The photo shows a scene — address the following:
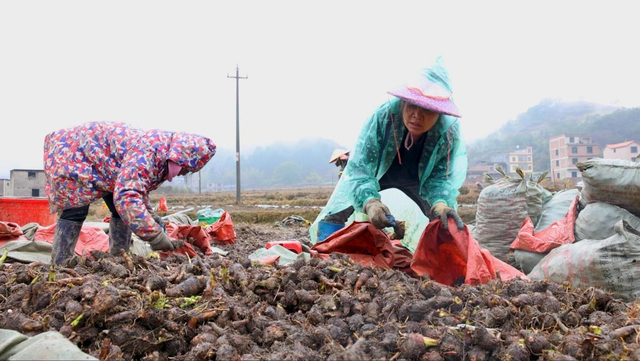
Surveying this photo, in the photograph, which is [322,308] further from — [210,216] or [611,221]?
[210,216]

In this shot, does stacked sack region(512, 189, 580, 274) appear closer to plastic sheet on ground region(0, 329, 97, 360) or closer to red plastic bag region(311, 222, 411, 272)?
red plastic bag region(311, 222, 411, 272)

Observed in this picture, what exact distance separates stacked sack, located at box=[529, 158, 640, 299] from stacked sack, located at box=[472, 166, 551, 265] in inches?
19.8

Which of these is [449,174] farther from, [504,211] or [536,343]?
[536,343]

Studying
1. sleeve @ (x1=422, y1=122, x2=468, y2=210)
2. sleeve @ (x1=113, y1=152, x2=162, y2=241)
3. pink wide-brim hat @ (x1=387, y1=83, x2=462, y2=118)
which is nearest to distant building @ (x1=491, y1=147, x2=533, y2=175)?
sleeve @ (x1=422, y1=122, x2=468, y2=210)

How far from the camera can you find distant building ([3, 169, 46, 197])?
1558 centimetres

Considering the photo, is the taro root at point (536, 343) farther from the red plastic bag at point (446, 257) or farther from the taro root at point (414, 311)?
the red plastic bag at point (446, 257)

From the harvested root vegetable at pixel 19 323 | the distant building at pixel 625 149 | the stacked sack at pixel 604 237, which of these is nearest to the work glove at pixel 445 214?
the stacked sack at pixel 604 237

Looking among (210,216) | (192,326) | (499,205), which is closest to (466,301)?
(192,326)

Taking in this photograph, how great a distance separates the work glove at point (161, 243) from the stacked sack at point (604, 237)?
255 cm

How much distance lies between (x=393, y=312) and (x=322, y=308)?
307 mm

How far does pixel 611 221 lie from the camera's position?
3336mm

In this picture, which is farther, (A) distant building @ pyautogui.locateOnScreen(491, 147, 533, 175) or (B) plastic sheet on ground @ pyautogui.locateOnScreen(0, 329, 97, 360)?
(A) distant building @ pyautogui.locateOnScreen(491, 147, 533, 175)

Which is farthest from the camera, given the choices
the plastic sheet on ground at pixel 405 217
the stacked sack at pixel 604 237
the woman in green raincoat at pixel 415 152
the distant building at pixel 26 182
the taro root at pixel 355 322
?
the distant building at pixel 26 182

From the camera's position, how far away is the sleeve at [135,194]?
2875mm
